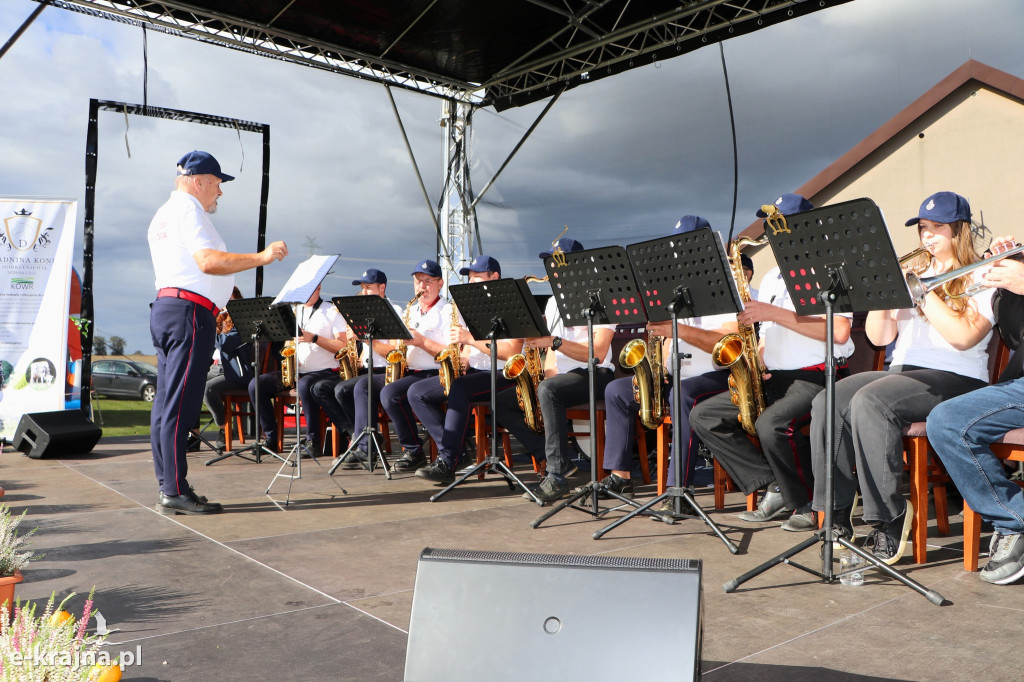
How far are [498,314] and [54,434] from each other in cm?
458

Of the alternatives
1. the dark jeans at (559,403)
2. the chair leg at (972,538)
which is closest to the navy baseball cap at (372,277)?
the dark jeans at (559,403)

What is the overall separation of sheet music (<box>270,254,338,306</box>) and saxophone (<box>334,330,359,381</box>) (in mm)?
2329

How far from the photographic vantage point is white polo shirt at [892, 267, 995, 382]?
3.22m

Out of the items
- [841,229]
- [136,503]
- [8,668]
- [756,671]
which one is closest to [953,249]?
[841,229]

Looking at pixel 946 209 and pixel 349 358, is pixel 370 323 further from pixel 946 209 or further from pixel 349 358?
pixel 946 209

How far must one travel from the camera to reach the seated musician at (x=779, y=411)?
12.2ft

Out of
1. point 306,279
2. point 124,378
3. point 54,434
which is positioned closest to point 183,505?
point 306,279

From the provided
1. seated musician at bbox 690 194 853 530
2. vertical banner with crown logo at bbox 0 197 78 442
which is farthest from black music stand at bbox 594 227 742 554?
vertical banner with crown logo at bbox 0 197 78 442

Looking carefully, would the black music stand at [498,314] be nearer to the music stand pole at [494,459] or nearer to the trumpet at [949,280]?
the music stand pole at [494,459]

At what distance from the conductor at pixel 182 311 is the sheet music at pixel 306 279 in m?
0.18

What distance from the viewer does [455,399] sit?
5395 millimetres

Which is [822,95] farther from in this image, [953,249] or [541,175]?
[953,249]

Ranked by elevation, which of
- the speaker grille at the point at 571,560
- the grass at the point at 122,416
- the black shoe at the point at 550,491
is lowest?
the grass at the point at 122,416

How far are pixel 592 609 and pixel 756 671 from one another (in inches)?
34.0
